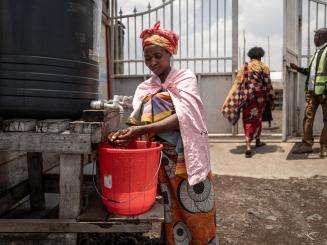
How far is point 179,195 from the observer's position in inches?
89.2

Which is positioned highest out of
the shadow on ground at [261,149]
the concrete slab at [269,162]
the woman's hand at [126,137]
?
the woman's hand at [126,137]

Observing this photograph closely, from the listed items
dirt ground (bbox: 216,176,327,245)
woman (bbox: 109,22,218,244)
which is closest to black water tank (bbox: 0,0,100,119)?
woman (bbox: 109,22,218,244)

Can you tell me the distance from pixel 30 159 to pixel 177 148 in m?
0.96

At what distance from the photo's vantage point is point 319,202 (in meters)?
4.13

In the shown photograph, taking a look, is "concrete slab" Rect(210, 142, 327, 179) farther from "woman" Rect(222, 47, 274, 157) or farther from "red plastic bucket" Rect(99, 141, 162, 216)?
"red plastic bucket" Rect(99, 141, 162, 216)

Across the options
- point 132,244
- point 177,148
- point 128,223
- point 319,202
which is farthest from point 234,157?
point 128,223

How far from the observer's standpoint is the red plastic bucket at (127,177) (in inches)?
69.4

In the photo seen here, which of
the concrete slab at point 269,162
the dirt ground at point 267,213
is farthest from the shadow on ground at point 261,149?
the dirt ground at point 267,213

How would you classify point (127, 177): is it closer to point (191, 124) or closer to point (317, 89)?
point (191, 124)

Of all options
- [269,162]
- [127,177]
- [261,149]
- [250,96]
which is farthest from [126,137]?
[261,149]

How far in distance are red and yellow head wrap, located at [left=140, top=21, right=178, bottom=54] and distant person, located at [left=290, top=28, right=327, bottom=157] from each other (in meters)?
3.89

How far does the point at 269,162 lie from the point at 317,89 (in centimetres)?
119

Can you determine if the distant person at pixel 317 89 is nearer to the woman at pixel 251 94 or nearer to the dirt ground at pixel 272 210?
the woman at pixel 251 94

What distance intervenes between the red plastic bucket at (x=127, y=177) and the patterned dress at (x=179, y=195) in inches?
13.3
